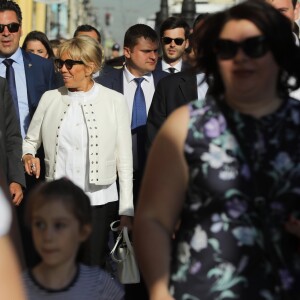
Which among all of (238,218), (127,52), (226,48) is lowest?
(127,52)

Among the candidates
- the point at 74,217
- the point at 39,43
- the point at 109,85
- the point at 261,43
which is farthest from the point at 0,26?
the point at 261,43

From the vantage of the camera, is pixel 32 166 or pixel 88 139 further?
pixel 32 166

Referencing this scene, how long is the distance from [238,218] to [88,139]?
405 centimetres

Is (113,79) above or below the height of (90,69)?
below

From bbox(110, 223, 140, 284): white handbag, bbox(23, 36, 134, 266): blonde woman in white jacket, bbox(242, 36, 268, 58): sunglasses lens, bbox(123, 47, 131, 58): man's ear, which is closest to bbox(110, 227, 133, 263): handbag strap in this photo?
bbox(110, 223, 140, 284): white handbag

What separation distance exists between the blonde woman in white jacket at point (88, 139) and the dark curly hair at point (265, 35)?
3.56 metres

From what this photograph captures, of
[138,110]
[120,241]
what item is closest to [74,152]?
[120,241]

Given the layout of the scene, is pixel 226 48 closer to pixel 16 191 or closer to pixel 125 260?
pixel 125 260

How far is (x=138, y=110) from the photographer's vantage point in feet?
30.7

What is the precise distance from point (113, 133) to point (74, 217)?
3083 millimetres

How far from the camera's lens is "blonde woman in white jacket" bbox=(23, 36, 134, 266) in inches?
310

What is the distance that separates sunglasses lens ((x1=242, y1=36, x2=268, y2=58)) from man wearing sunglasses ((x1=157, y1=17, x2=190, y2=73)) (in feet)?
22.9

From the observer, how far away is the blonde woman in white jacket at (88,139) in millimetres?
7879

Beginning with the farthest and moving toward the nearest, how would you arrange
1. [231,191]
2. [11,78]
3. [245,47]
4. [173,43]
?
1. [173,43]
2. [11,78]
3. [245,47]
4. [231,191]
